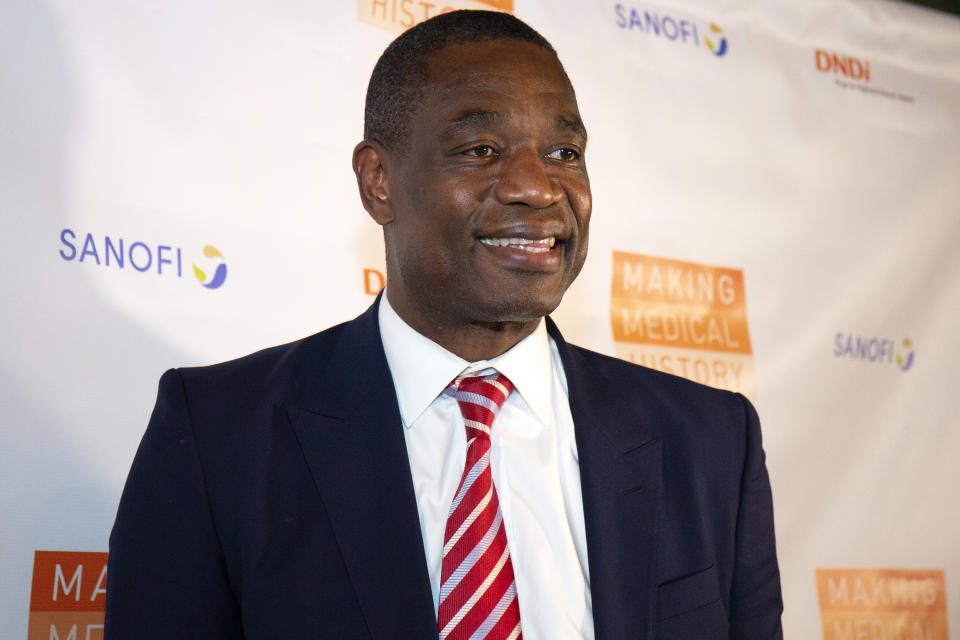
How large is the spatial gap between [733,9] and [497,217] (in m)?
1.66

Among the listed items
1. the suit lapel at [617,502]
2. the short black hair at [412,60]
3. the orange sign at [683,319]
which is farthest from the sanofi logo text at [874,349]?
the short black hair at [412,60]

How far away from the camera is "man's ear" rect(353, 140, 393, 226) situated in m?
1.58

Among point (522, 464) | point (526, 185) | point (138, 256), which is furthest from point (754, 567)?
point (138, 256)

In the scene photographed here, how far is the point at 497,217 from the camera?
1.41 metres

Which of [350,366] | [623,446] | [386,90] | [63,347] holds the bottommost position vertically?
[623,446]

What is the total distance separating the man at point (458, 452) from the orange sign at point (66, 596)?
1.81 ft

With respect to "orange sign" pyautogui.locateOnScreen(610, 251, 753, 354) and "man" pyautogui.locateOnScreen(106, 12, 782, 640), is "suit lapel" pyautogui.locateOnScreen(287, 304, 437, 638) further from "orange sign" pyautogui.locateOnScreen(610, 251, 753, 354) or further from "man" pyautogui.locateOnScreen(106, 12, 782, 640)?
"orange sign" pyautogui.locateOnScreen(610, 251, 753, 354)

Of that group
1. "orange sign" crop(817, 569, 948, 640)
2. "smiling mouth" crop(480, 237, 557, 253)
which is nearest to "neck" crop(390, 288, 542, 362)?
"smiling mouth" crop(480, 237, 557, 253)

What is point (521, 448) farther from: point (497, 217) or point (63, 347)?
point (63, 347)

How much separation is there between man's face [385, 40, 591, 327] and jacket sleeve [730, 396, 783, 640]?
1.41 feet

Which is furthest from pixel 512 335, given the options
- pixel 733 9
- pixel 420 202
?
pixel 733 9

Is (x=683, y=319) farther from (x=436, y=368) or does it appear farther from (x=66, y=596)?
(x=66, y=596)

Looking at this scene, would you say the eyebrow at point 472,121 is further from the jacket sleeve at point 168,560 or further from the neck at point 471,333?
the jacket sleeve at point 168,560

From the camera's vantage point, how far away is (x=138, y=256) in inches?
76.0
